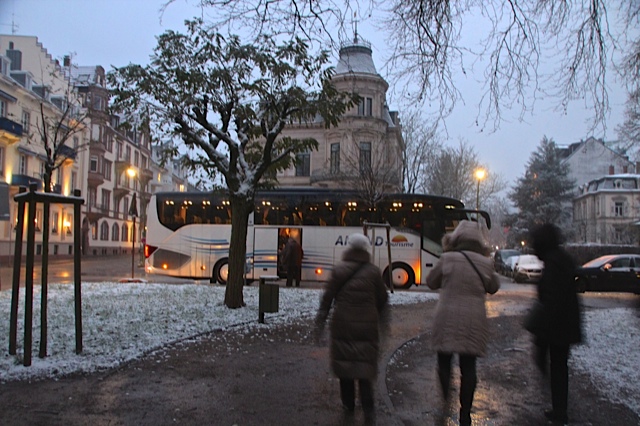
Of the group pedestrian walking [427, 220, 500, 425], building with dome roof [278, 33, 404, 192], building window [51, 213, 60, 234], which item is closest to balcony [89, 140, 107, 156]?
building window [51, 213, 60, 234]

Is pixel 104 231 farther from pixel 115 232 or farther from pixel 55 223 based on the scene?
pixel 55 223

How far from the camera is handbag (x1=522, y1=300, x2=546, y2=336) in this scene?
214 inches

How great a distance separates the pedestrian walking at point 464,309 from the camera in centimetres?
510

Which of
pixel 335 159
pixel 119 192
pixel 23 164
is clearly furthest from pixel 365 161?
pixel 119 192

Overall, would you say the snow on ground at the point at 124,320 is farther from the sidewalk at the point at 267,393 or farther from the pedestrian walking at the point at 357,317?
the pedestrian walking at the point at 357,317

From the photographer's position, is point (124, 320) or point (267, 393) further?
point (124, 320)

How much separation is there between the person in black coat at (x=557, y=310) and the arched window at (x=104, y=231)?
64804 millimetres

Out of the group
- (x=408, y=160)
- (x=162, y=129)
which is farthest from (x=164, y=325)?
(x=408, y=160)

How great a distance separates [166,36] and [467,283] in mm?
9697

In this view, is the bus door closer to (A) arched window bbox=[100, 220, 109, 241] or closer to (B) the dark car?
(B) the dark car

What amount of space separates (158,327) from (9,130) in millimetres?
36626

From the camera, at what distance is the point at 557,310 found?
538cm

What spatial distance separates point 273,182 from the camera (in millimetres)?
15164

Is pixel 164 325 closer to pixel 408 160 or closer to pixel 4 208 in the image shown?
pixel 4 208
